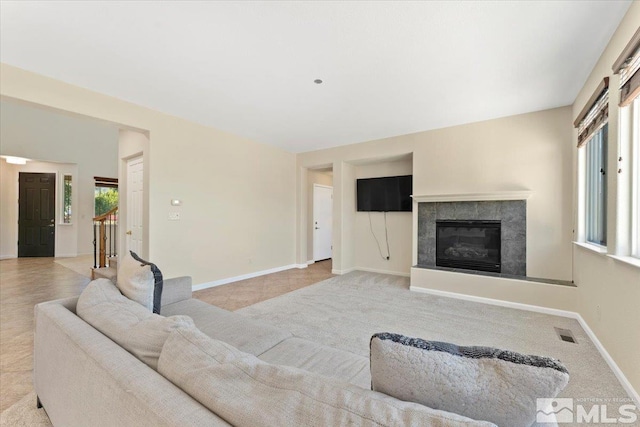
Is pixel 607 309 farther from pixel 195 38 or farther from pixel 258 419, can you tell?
pixel 195 38

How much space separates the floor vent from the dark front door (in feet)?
35.1

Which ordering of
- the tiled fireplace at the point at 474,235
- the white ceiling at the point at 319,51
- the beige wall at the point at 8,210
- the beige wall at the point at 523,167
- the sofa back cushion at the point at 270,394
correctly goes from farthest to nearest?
1. the beige wall at the point at 8,210
2. the tiled fireplace at the point at 474,235
3. the beige wall at the point at 523,167
4. the white ceiling at the point at 319,51
5. the sofa back cushion at the point at 270,394

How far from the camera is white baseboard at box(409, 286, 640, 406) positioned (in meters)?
1.86

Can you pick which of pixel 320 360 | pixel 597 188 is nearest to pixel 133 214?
pixel 320 360

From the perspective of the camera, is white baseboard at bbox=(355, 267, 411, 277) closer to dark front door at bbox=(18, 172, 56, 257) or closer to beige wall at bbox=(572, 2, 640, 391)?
beige wall at bbox=(572, 2, 640, 391)

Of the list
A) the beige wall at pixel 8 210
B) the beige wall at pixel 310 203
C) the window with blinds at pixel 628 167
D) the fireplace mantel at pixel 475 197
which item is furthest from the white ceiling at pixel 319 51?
the beige wall at pixel 8 210

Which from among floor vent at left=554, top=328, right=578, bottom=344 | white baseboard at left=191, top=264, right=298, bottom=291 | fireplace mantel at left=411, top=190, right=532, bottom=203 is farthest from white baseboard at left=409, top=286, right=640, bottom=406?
white baseboard at left=191, top=264, right=298, bottom=291

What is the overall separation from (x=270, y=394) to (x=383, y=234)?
501 centimetres

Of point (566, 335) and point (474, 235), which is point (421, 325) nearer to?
point (566, 335)

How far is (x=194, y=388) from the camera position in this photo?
78 cm

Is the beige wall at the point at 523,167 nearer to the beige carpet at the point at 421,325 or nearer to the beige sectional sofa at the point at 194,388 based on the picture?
the beige carpet at the point at 421,325

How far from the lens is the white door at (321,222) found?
6.68 m

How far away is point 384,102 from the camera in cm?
338

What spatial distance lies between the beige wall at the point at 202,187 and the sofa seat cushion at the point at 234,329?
2.06 m
